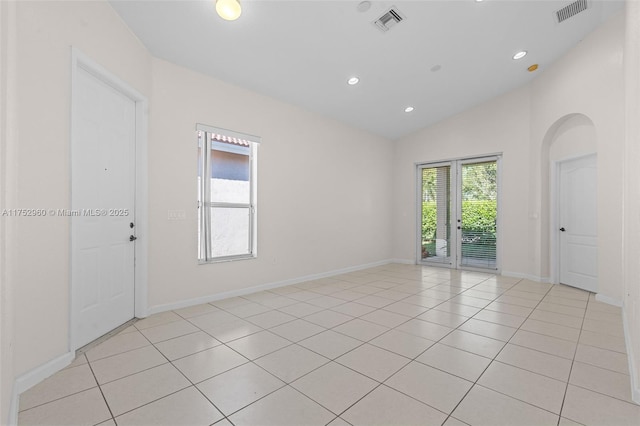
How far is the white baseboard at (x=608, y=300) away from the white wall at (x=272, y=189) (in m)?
3.82

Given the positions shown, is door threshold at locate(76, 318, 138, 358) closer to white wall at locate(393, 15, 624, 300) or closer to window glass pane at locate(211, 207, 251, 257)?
window glass pane at locate(211, 207, 251, 257)

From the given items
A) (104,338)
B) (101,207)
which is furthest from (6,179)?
(104,338)

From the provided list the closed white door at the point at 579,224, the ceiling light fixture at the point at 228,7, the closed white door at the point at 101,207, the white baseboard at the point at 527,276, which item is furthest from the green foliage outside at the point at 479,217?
the closed white door at the point at 101,207

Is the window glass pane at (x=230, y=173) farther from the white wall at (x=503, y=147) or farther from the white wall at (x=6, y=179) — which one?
the white wall at (x=503, y=147)

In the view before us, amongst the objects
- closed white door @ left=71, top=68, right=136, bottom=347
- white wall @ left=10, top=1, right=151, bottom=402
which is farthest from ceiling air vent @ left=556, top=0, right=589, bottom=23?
closed white door @ left=71, top=68, right=136, bottom=347

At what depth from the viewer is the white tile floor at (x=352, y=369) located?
1.77 m

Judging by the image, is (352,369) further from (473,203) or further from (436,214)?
(436,214)

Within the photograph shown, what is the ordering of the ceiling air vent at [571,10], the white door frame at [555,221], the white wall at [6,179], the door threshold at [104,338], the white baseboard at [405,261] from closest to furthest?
1. the white wall at [6,179]
2. the door threshold at [104,338]
3. the ceiling air vent at [571,10]
4. the white door frame at [555,221]
5. the white baseboard at [405,261]

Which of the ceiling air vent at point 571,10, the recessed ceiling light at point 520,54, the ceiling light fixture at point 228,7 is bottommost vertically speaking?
the ceiling light fixture at point 228,7

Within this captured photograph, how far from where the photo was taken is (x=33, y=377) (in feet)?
6.73

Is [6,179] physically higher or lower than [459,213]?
higher

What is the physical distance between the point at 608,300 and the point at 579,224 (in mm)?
1323

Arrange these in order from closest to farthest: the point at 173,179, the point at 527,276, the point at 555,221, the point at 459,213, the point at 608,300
Answer: the point at 173,179 < the point at 608,300 < the point at 555,221 < the point at 527,276 < the point at 459,213

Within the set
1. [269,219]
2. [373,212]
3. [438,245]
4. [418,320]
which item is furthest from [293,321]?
[438,245]
